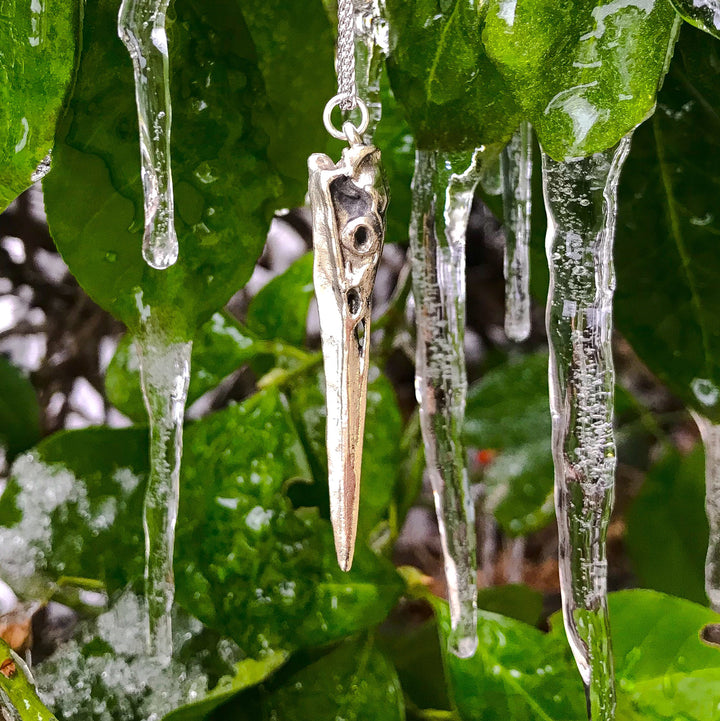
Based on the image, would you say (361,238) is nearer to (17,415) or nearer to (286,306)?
(286,306)

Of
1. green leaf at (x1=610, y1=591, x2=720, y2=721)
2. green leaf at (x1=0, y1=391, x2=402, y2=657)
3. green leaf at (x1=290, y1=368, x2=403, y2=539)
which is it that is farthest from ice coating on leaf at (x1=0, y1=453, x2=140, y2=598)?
green leaf at (x1=610, y1=591, x2=720, y2=721)

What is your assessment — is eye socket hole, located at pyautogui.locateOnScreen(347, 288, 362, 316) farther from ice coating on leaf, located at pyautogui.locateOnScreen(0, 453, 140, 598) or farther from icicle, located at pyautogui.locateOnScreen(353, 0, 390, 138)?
ice coating on leaf, located at pyautogui.locateOnScreen(0, 453, 140, 598)

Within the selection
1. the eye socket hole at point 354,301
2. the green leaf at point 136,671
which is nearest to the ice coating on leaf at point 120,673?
the green leaf at point 136,671

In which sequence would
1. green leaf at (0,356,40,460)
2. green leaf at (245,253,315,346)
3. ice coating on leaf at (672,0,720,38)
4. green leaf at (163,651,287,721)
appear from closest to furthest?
ice coating on leaf at (672,0,720,38) → green leaf at (163,651,287,721) → green leaf at (245,253,315,346) → green leaf at (0,356,40,460)

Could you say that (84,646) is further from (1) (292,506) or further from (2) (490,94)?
(2) (490,94)

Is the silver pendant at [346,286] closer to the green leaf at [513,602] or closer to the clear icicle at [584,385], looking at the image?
the clear icicle at [584,385]
